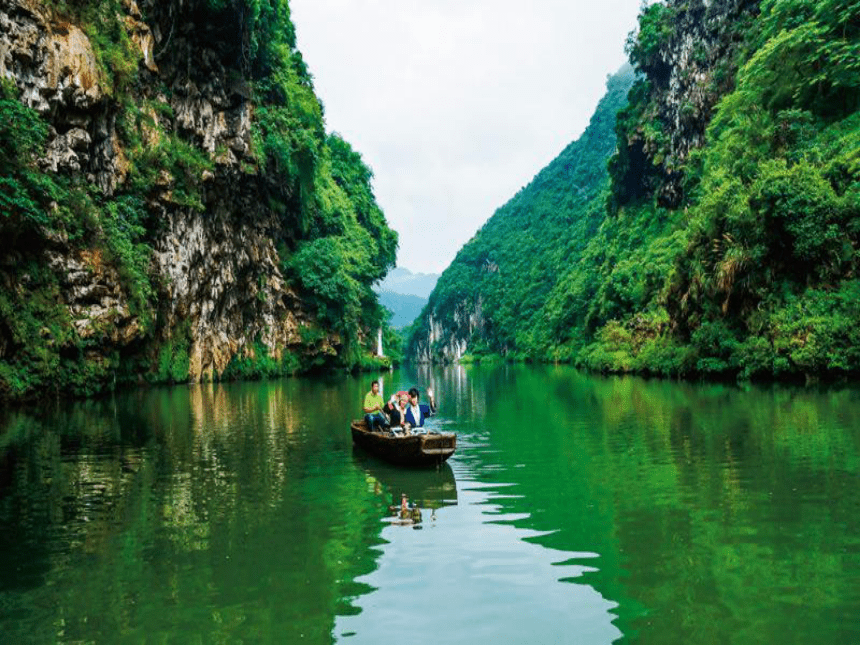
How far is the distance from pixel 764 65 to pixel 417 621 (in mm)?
43350

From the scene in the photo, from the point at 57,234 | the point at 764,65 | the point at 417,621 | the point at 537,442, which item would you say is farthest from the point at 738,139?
the point at 417,621

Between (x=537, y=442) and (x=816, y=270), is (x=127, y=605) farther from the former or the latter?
(x=816, y=270)

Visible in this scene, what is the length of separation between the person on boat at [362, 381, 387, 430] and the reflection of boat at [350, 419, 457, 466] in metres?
1.80

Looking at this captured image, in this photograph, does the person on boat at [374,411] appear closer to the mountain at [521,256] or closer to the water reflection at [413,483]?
the water reflection at [413,483]

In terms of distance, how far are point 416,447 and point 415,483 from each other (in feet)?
3.54

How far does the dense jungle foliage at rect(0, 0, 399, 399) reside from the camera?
81.0ft

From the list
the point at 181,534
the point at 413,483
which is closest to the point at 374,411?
the point at 413,483

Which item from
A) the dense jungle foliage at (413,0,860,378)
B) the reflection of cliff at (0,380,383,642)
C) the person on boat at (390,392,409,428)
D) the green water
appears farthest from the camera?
the dense jungle foliage at (413,0,860,378)

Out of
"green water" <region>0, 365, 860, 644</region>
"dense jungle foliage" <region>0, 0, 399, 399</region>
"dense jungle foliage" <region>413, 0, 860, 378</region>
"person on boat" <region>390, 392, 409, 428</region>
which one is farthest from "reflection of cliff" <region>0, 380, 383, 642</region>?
"dense jungle foliage" <region>413, 0, 860, 378</region>

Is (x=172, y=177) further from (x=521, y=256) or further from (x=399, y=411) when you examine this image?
(x=521, y=256)

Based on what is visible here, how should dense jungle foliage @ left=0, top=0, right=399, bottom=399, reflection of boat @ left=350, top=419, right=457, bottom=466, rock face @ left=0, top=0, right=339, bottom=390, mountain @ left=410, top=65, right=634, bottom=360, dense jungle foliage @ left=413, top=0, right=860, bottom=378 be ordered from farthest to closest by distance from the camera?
1. mountain @ left=410, top=65, right=634, bottom=360
2. dense jungle foliage @ left=413, top=0, right=860, bottom=378
3. rock face @ left=0, top=0, right=339, bottom=390
4. dense jungle foliage @ left=0, top=0, right=399, bottom=399
5. reflection of boat @ left=350, top=419, right=457, bottom=466

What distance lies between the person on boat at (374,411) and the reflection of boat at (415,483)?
5.87 feet

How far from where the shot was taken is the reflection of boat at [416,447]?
41.8 ft

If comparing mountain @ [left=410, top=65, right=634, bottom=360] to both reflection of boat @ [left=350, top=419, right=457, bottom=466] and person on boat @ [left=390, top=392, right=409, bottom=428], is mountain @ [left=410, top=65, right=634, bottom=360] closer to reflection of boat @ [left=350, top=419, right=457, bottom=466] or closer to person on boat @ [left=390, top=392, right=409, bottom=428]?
person on boat @ [left=390, top=392, right=409, bottom=428]
